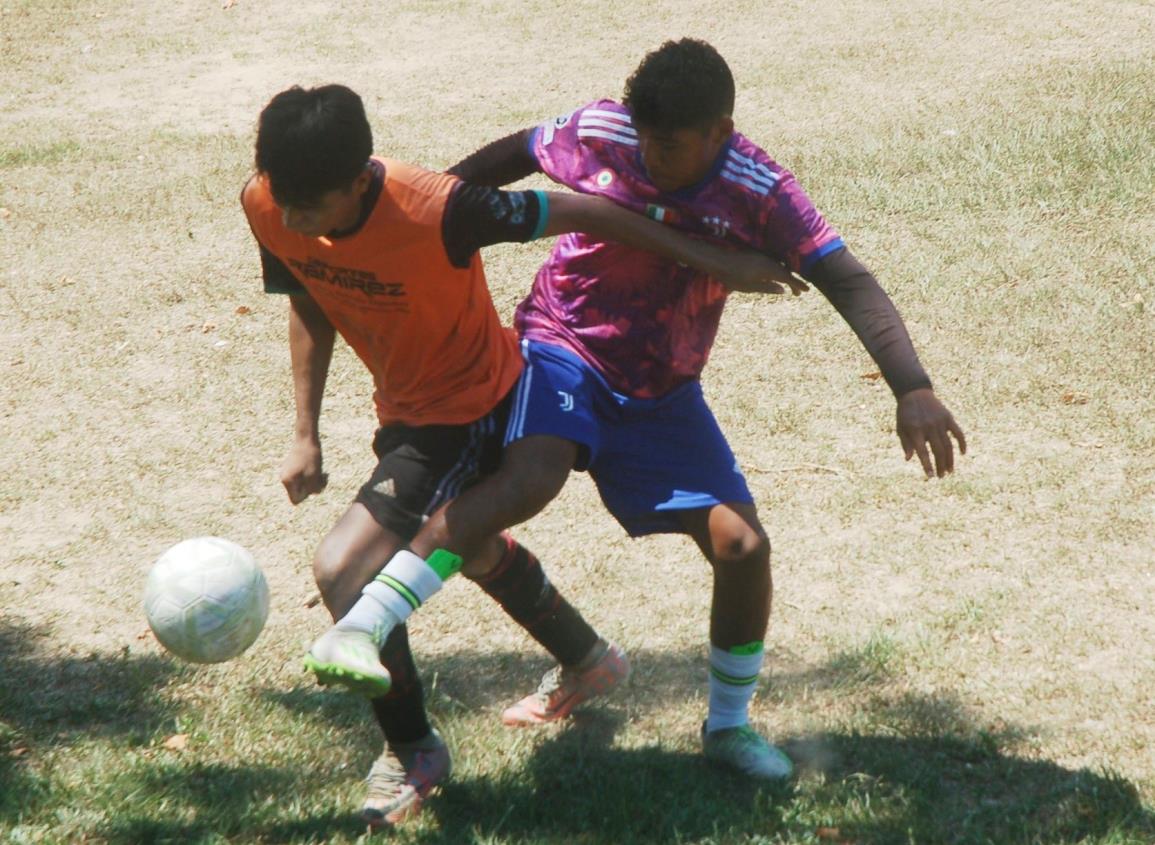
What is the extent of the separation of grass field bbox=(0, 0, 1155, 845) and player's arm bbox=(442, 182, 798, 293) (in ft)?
4.63

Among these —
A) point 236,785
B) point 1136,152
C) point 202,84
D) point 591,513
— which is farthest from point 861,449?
point 202,84

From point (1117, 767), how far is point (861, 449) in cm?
235

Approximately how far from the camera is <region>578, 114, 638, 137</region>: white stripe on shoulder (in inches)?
153

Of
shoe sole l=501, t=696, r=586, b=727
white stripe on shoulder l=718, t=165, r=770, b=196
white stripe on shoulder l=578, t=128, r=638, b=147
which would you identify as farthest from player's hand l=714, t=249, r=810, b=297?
shoe sole l=501, t=696, r=586, b=727

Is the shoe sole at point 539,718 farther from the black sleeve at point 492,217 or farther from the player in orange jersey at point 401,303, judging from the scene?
the black sleeve at point 492,217

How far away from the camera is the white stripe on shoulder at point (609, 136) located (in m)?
3.89

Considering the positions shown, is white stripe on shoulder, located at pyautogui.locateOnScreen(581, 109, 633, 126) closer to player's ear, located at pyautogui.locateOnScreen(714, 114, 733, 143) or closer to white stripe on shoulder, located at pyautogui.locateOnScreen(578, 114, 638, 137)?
white stripe on shoulder, located at pyautogui.locateOnScreen(578, 114, 638, 137)

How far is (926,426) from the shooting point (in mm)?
3629

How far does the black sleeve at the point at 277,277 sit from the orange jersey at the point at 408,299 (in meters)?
0.04

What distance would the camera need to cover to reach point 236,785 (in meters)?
4.07

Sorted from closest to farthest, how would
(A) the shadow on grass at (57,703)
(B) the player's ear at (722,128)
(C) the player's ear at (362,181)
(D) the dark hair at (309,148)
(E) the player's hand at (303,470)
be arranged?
(D) the dark hair at (309,148) < (C) the player's ear at (362,181) < (B) the player's ear at (722,128) < (E) the player's hand at (303,470) < (A) the shadow on grass at (57,703)

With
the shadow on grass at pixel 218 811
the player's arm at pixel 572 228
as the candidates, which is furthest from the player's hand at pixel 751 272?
the shadow on grass at pixel 218 811

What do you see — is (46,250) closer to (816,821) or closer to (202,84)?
(202,84)

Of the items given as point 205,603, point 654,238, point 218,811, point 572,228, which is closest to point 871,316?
point 654,238
